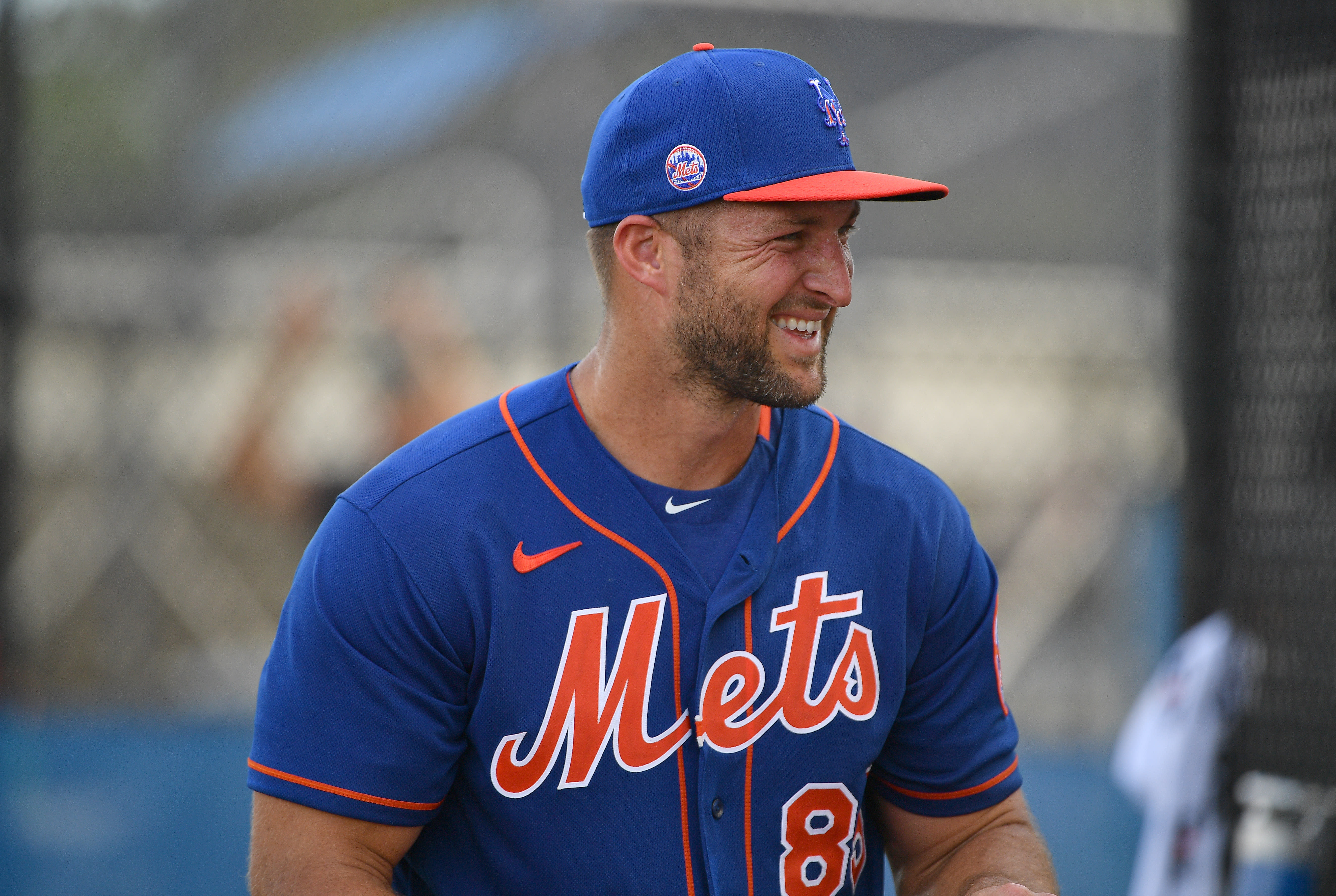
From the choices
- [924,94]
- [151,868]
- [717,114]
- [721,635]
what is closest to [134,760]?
[151,868]

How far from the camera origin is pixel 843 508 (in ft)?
6.80

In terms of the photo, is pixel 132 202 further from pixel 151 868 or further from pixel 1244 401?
pixel 1244 401

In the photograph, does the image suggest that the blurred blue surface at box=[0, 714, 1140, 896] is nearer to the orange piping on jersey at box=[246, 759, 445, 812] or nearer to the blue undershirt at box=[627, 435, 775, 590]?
the orange piping on jersey at box=[246, 759, 445, 812]

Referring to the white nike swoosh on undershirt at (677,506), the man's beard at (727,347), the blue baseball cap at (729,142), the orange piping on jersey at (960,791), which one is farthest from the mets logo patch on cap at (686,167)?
the orange piping on jersey at (960,791)

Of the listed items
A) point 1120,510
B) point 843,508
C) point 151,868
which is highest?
point 843,508

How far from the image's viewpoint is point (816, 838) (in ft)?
6.56

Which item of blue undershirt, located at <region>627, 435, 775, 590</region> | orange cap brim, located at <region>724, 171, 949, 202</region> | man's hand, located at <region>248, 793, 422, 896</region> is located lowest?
man's hand, located at <region>248, 793, 422, 896</region>

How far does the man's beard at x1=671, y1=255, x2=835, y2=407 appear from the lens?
192 centimetres

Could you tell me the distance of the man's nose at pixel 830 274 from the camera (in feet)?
6.37

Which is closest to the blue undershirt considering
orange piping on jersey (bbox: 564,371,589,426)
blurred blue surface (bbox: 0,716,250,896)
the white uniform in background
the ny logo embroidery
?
orange piping on jersey (bbox: 564,371,589,426)

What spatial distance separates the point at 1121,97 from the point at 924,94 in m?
0.93

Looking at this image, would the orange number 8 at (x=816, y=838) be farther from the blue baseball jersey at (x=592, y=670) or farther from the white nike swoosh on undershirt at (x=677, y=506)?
the white nike swoosh on undershirt at (x=677, y=506)

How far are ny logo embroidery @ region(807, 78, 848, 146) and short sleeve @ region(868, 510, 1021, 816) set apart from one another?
68cm

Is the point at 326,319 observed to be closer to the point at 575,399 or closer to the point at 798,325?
the point at 575,399
